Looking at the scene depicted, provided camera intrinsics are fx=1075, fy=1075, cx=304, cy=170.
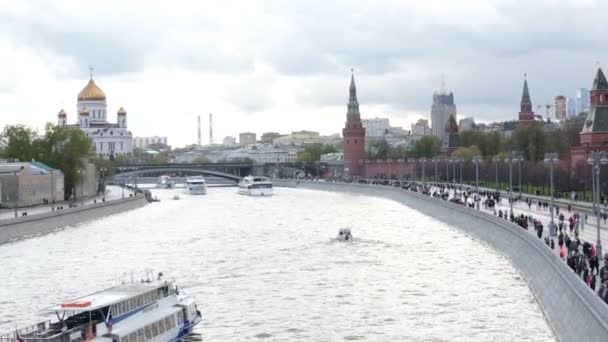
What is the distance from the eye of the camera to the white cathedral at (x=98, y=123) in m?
174

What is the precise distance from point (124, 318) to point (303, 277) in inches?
521

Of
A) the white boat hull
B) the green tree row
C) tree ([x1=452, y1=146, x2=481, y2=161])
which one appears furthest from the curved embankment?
tree ([x1=452, y1=146, x2=481, y2=161])

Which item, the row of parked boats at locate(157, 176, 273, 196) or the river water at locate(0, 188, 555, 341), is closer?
the river water at locate(0, 188, 555, 341)

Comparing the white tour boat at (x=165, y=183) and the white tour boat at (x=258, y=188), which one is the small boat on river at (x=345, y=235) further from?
the white tour boat at (x=165, y=183)

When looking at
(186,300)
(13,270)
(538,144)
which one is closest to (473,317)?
(186,300)

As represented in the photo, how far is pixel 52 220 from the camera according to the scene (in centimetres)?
6084

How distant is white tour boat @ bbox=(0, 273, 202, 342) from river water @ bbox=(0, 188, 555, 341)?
1056 millimetres

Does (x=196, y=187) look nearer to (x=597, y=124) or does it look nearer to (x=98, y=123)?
(x=597, y=124)

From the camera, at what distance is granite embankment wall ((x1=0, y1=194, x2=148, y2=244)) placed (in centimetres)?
5342

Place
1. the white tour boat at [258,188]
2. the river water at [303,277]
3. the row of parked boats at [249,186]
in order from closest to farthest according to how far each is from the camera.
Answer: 1. the river water at [303,277]
2. the white tour boat at [258,188]
3. the row of parked boats at [249,186]

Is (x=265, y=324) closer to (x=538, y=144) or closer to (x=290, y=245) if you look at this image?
(x=290, y=245)

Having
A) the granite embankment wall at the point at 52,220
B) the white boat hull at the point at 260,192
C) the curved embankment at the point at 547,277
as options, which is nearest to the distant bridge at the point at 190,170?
the white boat hull at the point at 260,192

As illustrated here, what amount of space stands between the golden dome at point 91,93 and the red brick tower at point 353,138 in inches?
1806

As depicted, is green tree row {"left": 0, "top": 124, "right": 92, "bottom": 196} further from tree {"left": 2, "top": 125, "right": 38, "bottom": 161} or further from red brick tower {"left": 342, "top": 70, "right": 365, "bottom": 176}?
red brick tower {"left": 342, "top": 70, "right": 365, "bottom": 176}
